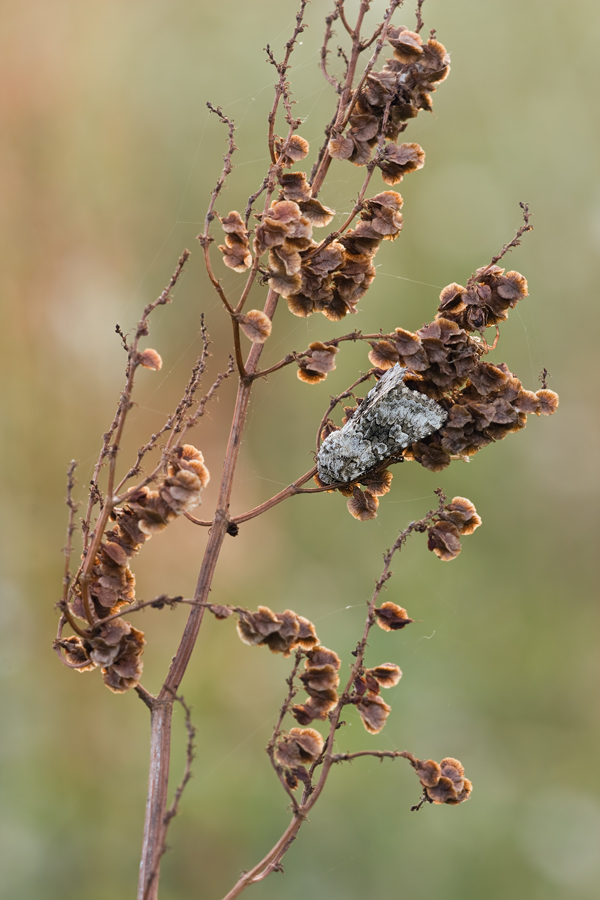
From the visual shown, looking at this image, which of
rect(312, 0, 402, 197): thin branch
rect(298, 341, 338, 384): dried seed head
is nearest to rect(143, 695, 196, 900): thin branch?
rect(298, 341, 338, 384): dried seed head

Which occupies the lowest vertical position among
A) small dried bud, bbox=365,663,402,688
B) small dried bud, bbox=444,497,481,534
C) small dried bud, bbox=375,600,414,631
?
small dried bud, bbox=365,663,402,688

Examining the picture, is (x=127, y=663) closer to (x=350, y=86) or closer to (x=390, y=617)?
(x=390, y=617)

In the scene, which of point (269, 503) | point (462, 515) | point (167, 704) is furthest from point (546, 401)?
point (167, 704)

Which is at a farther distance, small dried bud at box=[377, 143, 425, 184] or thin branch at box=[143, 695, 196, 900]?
small dried bud at box=[377, 143, 425, 184]

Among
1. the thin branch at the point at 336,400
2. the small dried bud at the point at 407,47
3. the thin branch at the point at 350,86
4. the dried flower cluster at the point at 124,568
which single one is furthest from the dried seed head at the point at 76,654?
the small dried bud at the point at 407,47

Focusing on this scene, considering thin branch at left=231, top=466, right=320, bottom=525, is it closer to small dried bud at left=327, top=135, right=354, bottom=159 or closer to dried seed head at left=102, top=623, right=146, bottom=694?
dried seed head at left=102, top=623, right=146, bottom=694

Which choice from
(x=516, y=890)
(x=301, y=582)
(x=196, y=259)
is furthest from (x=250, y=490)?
(x=516, y=890)

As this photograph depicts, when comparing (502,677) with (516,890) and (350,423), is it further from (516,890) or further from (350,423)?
(350,423)

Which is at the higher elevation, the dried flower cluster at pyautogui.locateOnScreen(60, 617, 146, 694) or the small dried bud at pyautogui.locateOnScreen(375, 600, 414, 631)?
the small dried bud at pyautogui.locateOnScreen(375, 600, 414, 631)
